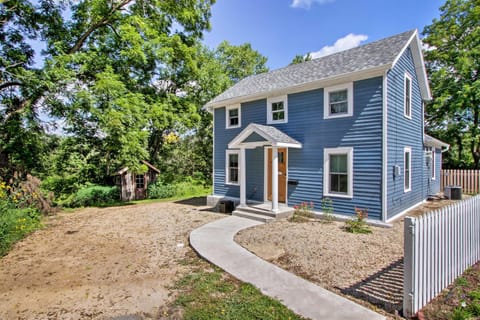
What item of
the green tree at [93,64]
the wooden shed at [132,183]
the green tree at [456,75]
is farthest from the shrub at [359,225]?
the green tree at [456,75]

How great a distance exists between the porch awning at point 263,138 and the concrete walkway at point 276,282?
12.2 ft

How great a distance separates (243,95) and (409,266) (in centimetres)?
913

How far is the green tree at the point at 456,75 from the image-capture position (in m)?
16.7

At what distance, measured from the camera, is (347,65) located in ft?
28.2

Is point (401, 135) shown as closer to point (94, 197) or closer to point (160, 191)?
point (160, 191)

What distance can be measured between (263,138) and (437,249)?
21.1 feet

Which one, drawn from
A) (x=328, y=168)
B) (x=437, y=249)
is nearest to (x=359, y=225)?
(x=328, y=168)

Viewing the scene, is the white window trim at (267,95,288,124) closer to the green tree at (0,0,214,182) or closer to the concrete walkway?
the concrete walkway

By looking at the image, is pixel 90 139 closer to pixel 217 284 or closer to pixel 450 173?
pixel 217 284

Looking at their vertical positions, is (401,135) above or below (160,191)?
above

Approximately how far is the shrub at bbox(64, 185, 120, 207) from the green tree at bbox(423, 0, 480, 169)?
24174mm

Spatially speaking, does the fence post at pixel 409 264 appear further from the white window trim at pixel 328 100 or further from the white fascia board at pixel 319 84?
the white fascia board at pixel 319 84

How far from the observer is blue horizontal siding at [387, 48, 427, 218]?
7.80 m

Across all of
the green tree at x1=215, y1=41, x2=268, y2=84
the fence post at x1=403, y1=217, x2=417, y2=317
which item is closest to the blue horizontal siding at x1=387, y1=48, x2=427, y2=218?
the fence post at x1=403, y1=217, x2=417, y2=317
